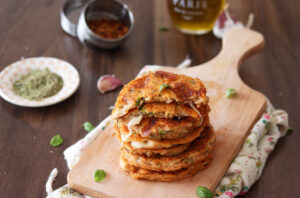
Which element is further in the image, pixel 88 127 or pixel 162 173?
pixel 88 127

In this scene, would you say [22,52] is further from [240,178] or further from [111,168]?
[240,178]

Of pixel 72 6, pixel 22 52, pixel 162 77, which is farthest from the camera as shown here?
pixel 72 6

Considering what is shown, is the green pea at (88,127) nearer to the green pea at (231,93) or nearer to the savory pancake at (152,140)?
→ the savory pancake at (152,140)

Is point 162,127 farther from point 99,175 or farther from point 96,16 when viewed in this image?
point 96,16

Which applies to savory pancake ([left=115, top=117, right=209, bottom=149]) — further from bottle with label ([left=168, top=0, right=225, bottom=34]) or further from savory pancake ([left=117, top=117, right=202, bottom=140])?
bottle with label ([left=168, top=0, right=225, bottom=34])

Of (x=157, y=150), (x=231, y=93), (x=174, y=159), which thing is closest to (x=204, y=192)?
(x=174, y=159)

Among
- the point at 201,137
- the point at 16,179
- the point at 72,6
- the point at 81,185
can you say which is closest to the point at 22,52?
the point at 72,6
